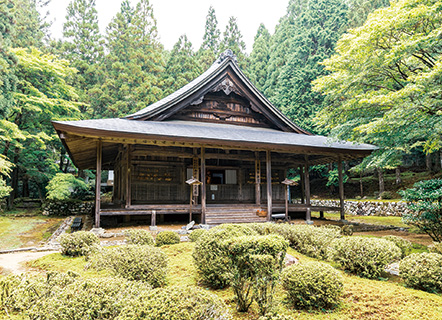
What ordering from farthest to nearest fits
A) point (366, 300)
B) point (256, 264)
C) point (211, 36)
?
point (211, 36)
point (366, 300)
point (256, 264)

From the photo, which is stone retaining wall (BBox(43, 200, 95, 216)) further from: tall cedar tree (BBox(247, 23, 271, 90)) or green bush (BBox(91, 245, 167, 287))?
tall cedar tree (BBox(247, 23, 271, 90))

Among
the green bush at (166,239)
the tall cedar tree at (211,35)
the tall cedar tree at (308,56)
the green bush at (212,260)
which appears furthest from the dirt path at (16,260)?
the tall cedar tree at (211,35)

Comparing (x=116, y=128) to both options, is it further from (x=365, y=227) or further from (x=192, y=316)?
(x=365, y=227)

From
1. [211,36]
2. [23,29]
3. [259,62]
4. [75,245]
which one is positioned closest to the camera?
[75,245]

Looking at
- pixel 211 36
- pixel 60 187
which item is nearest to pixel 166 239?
pixel 60 187

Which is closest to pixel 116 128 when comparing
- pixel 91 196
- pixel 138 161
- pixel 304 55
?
pixel 138 161

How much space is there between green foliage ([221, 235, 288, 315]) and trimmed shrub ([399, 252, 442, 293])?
294 centimetres

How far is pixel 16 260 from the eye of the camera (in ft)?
24.4

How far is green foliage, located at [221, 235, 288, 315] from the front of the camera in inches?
144

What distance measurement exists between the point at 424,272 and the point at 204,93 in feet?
42.4

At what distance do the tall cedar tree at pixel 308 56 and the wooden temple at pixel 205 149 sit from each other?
10.7 metres

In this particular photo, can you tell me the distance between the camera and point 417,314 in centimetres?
395

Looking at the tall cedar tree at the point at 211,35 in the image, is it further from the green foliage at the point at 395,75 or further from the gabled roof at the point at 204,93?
the green foliage at the point at 395,75

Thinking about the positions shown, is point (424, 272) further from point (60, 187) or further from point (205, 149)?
point (60, 187)
